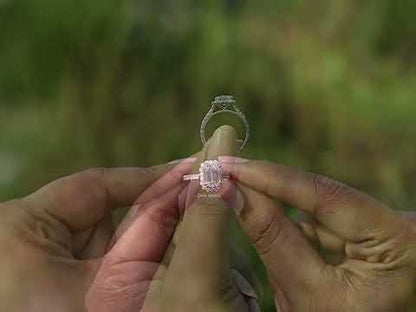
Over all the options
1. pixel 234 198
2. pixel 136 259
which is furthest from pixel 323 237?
pixel 136 259

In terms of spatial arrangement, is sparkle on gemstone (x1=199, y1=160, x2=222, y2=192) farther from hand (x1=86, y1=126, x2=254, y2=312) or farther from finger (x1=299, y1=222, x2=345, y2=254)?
finger (x1=299, y1=222, x2=345, y2=254)

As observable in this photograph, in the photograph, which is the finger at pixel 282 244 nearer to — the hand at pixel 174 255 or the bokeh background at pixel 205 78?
the hand at pixel 174 255

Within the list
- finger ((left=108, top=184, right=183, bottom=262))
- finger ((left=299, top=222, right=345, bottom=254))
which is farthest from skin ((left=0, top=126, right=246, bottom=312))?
finger ((left=299, top=222, right=345, bottom=254))

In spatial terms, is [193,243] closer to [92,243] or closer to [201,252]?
[201,252]

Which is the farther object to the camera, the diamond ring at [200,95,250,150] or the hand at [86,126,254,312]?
the diamond ring at [200,95,250,150]

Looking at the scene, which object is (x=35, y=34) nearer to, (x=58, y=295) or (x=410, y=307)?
(x=58, y=295)

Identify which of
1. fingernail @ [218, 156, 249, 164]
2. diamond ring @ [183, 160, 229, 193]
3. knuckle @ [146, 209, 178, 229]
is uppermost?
fingernail @ [218, 156, 249, 164]

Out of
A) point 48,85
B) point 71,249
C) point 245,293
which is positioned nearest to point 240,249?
point 245,293
